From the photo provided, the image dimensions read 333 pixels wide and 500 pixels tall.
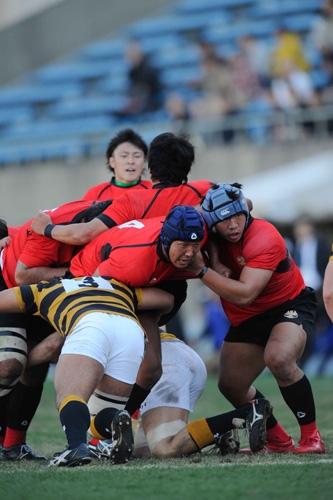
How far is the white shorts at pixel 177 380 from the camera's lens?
6266 millimetres

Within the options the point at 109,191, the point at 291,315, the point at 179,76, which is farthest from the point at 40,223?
the point at 179,76

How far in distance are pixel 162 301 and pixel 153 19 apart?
1449 centimetres

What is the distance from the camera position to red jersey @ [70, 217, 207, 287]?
19.1 feet

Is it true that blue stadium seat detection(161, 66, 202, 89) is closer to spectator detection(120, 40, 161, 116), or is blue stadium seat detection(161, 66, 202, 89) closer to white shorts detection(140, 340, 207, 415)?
spectator detection(120, 40, 161, 116)

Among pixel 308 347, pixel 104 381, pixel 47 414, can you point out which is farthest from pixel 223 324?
pixel 104 381

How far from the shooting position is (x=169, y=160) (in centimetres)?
635

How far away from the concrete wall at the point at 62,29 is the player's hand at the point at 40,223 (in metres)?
14.1

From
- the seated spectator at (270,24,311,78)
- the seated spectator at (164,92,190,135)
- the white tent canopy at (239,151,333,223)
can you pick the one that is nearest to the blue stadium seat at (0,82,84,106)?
the seated spectator at (164,92,190,135)

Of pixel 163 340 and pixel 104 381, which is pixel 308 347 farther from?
pixel 104 381

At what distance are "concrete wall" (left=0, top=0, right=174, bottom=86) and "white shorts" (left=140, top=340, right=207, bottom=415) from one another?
14.4 meters

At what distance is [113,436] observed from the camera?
17.4ft

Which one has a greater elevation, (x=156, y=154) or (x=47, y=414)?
(x=156, y=154)

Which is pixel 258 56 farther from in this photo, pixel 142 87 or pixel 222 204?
pixel 222 204

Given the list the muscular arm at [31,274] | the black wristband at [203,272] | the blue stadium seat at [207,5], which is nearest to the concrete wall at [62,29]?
the blue stadium seat at [207,5]
